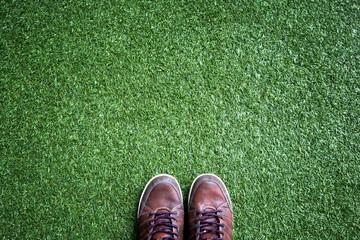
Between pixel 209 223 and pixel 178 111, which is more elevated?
pixel 178 111

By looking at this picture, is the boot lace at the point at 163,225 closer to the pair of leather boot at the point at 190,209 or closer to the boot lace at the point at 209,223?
the pair of leather boot at the point at 190,209

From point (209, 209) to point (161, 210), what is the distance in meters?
0.22

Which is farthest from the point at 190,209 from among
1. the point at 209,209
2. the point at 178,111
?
the point at 178,111

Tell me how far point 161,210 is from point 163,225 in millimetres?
64

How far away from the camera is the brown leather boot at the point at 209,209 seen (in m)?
1.05

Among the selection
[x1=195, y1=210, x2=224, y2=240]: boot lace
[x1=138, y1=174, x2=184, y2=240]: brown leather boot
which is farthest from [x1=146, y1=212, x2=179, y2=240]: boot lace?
[x1=195, y1=210, x2=224, y2=240]: boot lace

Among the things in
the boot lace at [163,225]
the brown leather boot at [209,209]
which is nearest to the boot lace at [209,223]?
the brown leather boot at [209,209]

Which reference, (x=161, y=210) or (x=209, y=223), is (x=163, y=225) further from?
(x=209, y=223)

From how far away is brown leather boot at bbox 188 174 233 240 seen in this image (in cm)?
105

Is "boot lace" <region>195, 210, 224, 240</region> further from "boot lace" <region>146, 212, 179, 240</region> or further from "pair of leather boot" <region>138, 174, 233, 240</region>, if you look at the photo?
"boot lace" <region>146, 212, 179, 240</region>

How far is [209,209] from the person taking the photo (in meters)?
1.07

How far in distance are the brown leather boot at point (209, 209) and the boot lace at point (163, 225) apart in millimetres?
87

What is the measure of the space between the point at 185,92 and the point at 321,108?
67 cm

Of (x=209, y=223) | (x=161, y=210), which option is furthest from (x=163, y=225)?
(x=209, y=223)
